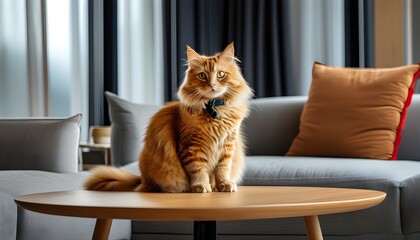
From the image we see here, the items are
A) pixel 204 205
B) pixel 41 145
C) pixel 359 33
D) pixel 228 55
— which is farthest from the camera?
pixel 359 33

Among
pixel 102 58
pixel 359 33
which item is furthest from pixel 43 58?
pixel 359 33

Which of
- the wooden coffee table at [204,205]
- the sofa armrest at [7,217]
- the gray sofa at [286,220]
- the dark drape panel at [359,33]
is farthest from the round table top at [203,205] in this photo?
the dark drape panel at [359,33]

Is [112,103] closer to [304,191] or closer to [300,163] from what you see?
[300,163]

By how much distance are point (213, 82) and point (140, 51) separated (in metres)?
3.04

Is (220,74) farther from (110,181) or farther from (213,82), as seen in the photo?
(110,181)

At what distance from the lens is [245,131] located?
2.96 meters

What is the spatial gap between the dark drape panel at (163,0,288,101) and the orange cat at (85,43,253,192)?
2840 millimetres

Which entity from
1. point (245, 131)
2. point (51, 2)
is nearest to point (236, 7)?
point (51, 2)

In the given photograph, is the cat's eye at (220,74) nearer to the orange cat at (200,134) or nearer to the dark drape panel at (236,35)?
the orange cat at (200,134)

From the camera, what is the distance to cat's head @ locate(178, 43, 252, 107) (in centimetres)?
139

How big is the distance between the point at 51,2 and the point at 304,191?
9.39 ft

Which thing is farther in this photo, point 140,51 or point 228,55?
point 140,51

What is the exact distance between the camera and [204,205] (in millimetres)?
1028

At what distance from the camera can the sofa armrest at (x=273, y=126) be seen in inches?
114
